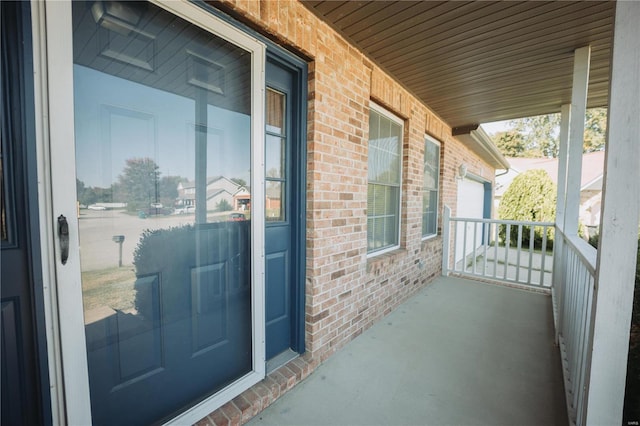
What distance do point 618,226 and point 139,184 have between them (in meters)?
2.15

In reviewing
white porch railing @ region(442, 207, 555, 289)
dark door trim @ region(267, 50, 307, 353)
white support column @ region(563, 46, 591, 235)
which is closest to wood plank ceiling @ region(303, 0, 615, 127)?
white support column @ region(563, 46, 591, 235)

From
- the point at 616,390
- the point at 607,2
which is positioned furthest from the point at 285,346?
the point at 607,2

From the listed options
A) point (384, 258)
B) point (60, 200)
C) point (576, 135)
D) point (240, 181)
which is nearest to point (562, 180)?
point (576, 135)

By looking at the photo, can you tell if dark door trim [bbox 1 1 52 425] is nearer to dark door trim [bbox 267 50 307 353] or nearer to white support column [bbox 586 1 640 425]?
dark door trim [bbox 267 50 307 353]

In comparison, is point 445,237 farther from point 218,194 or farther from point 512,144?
point 512,144

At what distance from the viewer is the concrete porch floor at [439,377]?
66.0 inches

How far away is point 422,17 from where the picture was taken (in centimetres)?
202

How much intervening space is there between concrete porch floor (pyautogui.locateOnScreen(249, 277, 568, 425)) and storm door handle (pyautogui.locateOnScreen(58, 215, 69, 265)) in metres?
1.35

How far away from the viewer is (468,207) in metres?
7.48

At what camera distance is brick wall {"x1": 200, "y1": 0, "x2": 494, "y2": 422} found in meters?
1.88

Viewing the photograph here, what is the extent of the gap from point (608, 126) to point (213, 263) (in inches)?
80.1

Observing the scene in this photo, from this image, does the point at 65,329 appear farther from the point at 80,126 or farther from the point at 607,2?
the point at 607,2

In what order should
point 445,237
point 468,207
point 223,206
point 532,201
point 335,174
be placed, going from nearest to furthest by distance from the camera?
point 223,206, point 335,174, point 445,237, point 468,207, point 532,201

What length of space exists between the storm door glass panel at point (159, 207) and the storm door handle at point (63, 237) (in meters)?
0.09
